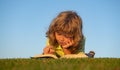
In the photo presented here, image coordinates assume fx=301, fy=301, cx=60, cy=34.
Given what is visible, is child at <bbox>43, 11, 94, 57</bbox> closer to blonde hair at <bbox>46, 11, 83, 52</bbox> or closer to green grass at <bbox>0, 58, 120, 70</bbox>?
blonde hair at <bbox>46, 11, 83, 52</bbox>

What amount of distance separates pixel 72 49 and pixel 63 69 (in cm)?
565

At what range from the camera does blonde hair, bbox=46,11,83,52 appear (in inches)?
342

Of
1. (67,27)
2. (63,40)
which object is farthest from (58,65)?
(67,27)

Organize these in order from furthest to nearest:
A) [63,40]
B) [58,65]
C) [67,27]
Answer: [67,27]
[63,40]
[58,65]

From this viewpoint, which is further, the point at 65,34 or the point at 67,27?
the point at 67,27

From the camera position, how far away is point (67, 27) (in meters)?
8.73

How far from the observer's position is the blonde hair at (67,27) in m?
8.69

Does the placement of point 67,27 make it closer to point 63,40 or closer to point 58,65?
point 63,40

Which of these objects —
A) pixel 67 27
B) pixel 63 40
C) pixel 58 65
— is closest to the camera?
pixel 58 65

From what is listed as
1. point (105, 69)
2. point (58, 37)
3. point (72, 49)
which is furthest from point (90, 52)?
point (105, 69)

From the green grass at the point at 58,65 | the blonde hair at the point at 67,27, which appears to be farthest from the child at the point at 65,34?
the green grass at the point at 58,65

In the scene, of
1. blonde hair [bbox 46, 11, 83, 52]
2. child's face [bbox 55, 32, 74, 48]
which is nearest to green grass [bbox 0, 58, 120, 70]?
child's face [bbox 55, 32, 74, 48]

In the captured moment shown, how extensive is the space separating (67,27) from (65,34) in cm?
29

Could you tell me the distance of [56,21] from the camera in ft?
29.7
